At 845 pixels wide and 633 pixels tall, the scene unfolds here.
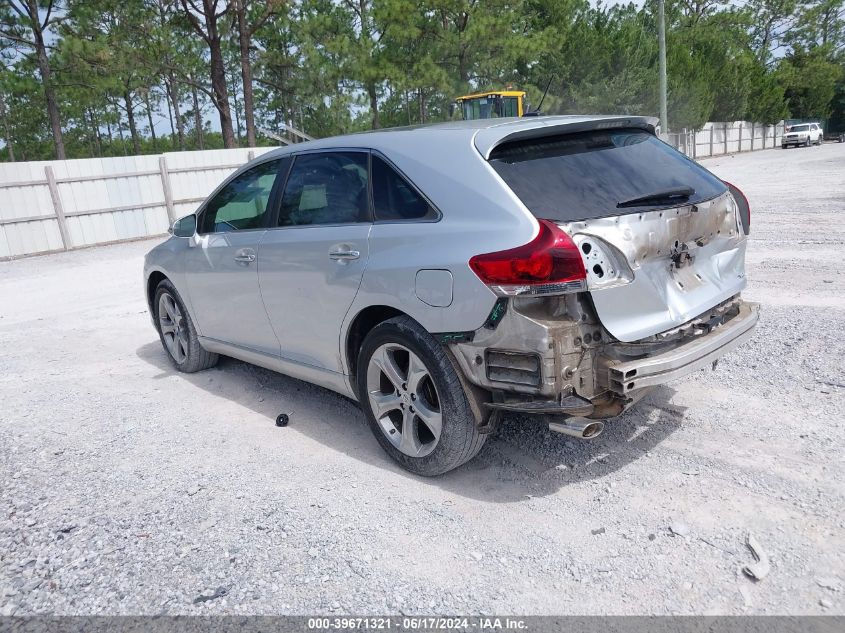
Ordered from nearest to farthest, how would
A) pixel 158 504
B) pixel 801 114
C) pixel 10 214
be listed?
1. pixel 158 504
2. pixel 10 214
3. pixel 801 114

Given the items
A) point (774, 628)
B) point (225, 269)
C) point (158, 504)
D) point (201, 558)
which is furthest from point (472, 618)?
point (225, 269)

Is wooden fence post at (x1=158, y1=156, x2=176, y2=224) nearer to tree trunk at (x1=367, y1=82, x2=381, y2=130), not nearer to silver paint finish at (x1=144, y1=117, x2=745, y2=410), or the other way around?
tree trunk at (x1=367, y1=82, x2=381, y2=130)

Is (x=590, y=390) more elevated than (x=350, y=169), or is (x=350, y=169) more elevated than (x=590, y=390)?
(x=350, y=169)

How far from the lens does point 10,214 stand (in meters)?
14.6

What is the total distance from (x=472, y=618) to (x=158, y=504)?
179 cm

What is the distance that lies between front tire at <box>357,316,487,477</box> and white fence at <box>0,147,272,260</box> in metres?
13.9

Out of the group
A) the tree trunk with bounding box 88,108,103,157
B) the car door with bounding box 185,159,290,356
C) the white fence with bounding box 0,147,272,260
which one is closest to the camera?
the car door with bounding box 185,159,290,356

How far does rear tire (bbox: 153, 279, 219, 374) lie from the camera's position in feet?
17.7

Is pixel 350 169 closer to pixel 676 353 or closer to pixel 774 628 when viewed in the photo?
pixel 676 353

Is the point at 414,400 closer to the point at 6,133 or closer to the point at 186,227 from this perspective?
the point at 186,227

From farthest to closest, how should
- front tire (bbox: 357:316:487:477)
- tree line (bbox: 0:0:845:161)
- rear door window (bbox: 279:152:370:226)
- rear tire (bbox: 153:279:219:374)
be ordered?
tree line (bbox: 0:0:845:161), rear tire (bbox: 153:279:219:374), rear door window (bbox: 279:152:370:226), front tire (bbox: 357:316:487:477)

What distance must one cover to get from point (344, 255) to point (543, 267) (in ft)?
4.07

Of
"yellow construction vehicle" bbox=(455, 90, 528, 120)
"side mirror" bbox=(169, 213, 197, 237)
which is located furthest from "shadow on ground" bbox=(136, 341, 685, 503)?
"yellow construction vehicle" bbox=(455, 90, 528, 120)

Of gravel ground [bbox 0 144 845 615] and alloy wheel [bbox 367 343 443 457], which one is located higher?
alloy wheel [bbox 367 343 443 457]
